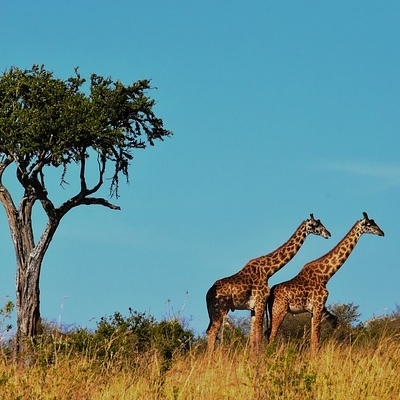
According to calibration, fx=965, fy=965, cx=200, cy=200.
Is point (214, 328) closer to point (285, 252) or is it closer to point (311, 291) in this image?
point (311, 291)

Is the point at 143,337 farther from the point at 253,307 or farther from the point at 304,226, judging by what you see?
the point at 304,226

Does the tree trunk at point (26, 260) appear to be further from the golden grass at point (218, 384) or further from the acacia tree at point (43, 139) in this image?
the golden grass at point (218, 384)

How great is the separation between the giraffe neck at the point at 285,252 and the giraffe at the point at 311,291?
2.02 feet

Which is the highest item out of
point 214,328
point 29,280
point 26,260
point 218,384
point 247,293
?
point 26,260

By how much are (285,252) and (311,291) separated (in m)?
1.52

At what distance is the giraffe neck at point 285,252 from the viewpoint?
23188 millimetres

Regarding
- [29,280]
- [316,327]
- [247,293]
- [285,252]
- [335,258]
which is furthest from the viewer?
[29,280]

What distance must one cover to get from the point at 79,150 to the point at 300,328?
885 centimetres

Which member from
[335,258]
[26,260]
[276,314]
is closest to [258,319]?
[276,314]

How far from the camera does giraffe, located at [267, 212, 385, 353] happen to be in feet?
72.3

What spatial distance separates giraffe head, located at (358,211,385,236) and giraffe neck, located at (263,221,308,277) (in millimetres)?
1377

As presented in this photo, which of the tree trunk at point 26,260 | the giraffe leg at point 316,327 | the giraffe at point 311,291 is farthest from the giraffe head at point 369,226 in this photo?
the tree trunk at point 26,260

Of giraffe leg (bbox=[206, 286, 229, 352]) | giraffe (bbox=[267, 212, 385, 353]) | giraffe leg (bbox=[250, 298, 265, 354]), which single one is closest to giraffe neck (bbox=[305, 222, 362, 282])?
giraffe (bbox=[267, 212, 385, 353])

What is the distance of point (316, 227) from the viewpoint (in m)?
23.4
